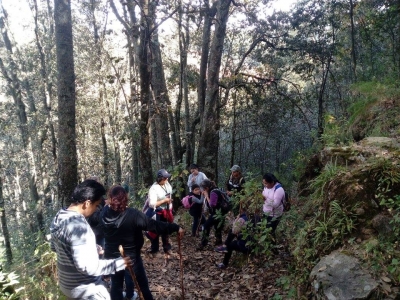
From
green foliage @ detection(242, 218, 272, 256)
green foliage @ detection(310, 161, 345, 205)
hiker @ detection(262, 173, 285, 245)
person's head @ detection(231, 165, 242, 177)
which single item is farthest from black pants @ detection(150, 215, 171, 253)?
green foliage @ detection(310, 161, 345, 205)

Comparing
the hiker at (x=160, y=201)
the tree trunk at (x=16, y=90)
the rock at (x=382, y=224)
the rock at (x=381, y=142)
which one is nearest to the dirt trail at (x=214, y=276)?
the hiker at (x=160, y=201)

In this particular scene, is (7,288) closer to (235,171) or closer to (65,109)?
(65,109)

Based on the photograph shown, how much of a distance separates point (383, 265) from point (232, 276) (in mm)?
2903

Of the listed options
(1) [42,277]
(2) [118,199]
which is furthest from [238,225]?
(1) [42,277]

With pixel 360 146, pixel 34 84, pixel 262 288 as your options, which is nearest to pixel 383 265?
pixel 262 288

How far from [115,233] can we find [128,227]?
0.19m

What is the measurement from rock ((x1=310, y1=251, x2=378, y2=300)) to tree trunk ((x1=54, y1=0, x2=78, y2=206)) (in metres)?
4.43

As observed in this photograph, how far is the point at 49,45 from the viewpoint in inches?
719

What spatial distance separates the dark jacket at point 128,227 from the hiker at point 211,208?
9.47 ft

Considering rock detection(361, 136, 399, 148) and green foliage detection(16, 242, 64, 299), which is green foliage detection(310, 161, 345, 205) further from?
green foliage detection(16, 242, 64, 299)

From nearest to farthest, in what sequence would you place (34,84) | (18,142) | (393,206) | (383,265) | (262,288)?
(383,265) < (393,206) < (262,288) < (34,84) < (18,142)

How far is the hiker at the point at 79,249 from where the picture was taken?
271cm

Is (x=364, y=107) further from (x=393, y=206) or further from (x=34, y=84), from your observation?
(x=34, y=84)

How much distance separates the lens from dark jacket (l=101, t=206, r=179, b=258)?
3926mm
